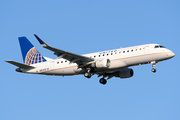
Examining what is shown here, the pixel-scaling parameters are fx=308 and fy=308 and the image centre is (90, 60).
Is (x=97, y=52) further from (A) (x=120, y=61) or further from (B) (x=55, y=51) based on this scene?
(B) (x=55, y=51)

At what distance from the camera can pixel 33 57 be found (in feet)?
157

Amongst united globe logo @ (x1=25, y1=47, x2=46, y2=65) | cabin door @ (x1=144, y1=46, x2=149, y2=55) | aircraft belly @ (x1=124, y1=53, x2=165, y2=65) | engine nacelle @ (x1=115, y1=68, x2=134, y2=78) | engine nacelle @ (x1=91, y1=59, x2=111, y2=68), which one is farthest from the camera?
united globe logo @ (x1=25, y1=47, x2=46, y2=65)

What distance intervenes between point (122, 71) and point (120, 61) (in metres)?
5.38

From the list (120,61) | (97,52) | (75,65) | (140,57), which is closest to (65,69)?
(75,65)

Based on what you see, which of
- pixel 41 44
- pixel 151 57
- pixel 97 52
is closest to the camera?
pixel 41 44

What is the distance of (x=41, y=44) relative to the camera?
36.9m

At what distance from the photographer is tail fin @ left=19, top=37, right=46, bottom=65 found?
156 ft

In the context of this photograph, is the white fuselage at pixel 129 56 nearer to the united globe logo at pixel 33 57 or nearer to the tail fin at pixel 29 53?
the united globe logo at pixel 33 57

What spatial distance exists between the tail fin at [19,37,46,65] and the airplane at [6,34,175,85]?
0.16 metres

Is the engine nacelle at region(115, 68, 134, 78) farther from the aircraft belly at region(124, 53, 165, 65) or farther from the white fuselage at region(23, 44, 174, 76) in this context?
the aircraft belly at region(124, 53, 165, 65)

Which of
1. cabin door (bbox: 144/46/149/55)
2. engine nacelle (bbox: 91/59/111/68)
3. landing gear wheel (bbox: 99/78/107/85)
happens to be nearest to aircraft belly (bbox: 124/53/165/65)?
cabin door (bbox: 144/46/149/55)

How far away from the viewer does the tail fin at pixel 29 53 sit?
156ft

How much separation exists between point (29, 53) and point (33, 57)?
4.10 feet

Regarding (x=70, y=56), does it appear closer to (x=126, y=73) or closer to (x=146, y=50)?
(x=126, y=73)
